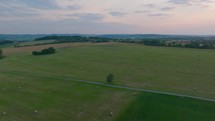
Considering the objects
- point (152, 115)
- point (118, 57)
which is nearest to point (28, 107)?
point (152, 115)

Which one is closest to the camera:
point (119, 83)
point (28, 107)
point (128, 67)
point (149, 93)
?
point (28, 107)

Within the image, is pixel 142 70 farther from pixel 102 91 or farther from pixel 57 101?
pixel 57 101

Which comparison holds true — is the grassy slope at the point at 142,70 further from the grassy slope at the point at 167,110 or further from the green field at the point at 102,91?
the grassy slope at the point at 167,110

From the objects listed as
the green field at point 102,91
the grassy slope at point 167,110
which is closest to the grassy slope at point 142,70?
the green field at point 102,91

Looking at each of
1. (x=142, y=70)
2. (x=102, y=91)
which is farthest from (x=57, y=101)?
(x=142, y=70)

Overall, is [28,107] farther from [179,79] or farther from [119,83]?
[179,79]

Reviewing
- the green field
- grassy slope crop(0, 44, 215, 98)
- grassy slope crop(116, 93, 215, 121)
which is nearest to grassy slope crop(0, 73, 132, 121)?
the green field

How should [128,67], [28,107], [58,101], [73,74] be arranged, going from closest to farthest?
[28,107] → [58,101] → [73,74] → [128,67]

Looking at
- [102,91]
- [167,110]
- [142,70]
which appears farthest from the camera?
[142,70]
